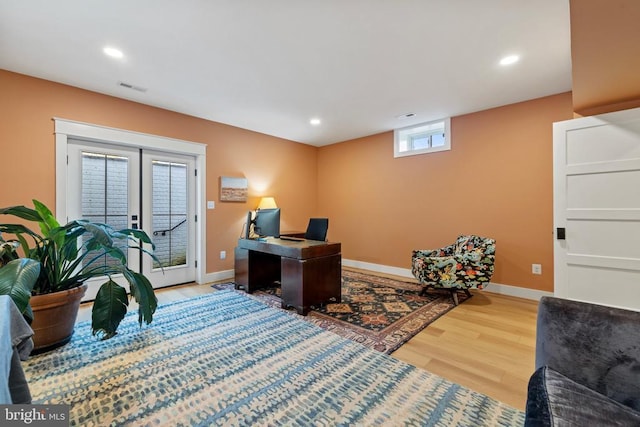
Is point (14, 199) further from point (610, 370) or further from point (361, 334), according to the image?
point (610, 370)

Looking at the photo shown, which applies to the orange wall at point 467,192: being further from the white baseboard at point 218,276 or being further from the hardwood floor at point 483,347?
the white baseboard at point 218,276

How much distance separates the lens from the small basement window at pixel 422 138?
13.3 feet

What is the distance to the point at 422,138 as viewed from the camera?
14.5 ft

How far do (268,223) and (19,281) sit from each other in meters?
2.26

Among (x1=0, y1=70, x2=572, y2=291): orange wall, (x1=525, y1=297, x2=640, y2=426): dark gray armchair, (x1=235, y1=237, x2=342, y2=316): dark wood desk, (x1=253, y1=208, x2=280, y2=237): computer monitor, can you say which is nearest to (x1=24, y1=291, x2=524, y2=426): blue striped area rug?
(x1=235, y1=237, x2=342, y2=316): dark wood desk

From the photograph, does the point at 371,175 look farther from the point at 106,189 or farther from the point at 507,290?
the point at 106,189

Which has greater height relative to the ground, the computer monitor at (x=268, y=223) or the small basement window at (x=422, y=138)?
the small basement window at (x=422, y=138)

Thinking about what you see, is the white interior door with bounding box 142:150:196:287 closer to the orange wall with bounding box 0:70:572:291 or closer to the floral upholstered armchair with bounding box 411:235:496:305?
the orange wall with bounding box 0:70:572:291

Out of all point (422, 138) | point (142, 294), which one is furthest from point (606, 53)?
point (142, 294)

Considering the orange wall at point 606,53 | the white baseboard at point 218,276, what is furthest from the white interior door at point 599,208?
the white baseboard at point 218,276

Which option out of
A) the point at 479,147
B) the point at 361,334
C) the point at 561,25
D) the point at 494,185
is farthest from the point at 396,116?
the point at 361,334

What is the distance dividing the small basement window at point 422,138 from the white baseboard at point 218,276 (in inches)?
135

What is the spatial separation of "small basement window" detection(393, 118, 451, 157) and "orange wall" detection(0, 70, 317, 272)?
1.97m

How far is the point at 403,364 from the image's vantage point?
193 cm
